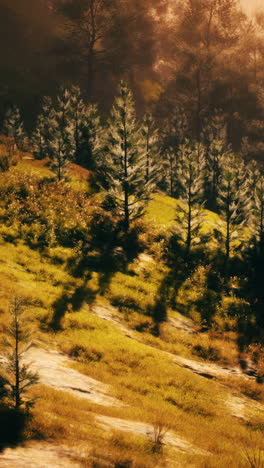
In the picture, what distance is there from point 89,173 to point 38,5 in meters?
78.1

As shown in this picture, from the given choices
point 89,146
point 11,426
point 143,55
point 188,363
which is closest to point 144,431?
point 11,426

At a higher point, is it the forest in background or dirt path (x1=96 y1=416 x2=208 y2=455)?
the forest in background

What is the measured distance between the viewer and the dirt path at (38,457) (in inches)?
193

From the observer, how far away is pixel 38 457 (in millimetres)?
5203

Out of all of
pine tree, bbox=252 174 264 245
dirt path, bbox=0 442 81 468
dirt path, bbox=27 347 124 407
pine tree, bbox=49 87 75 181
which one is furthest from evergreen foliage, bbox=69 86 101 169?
dirt path, bbox=0 442 81 468

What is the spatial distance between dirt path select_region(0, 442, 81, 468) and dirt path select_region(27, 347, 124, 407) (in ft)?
8.61

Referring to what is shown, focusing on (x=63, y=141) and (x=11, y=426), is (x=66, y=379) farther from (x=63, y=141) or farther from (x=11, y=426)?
(x=63, y=141)

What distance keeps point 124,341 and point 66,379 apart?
15.1 ft

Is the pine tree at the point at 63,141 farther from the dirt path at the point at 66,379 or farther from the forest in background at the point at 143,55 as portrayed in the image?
the forest in background at the point at 143,55

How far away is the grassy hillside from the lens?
6656 mm

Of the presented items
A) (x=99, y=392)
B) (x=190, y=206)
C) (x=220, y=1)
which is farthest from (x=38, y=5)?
(x=99, y=392)

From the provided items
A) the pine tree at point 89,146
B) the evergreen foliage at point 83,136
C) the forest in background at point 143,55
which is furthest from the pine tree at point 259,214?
the forest in background at point 143,55

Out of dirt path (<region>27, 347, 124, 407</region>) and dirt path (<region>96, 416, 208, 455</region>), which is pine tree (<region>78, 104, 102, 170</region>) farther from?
dirt path (<region>96, 416, 208, 455</region>)

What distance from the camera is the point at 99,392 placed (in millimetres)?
9148
